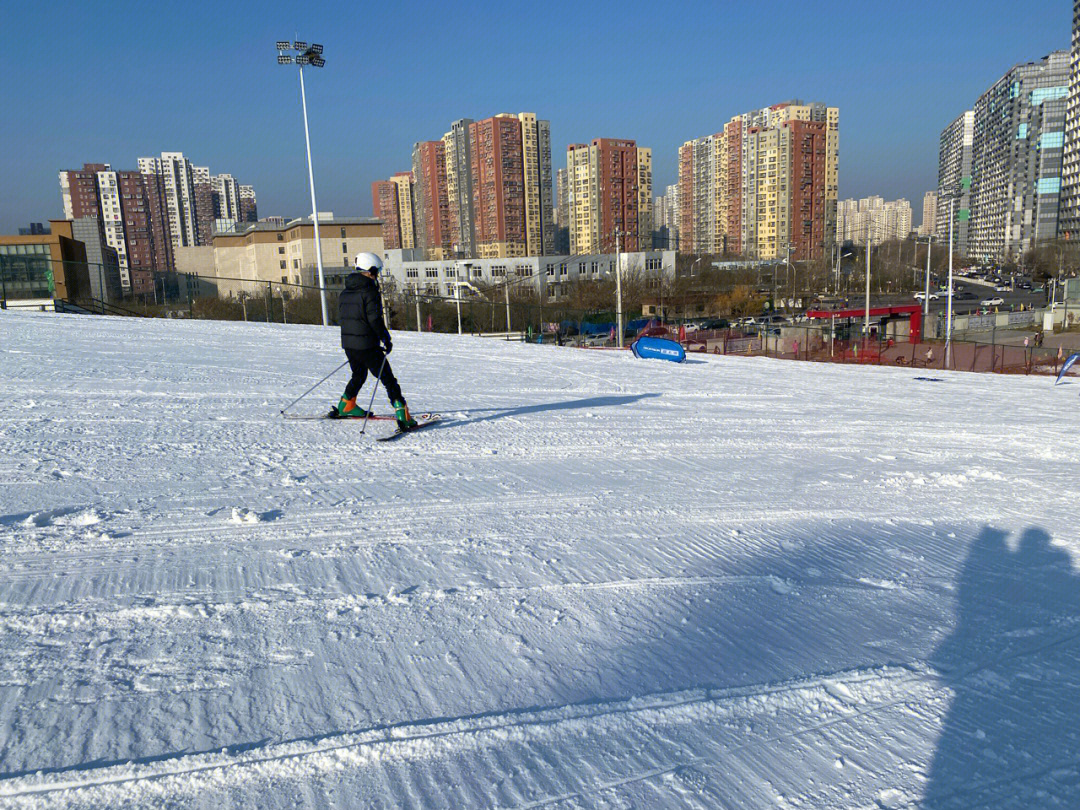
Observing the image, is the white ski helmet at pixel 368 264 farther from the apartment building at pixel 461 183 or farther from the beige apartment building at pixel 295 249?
the apartment building at pixel 461 183

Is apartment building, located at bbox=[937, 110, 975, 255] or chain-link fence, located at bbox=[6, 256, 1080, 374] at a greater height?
apartment building, located at bbox=[937, 110, 975, 255]

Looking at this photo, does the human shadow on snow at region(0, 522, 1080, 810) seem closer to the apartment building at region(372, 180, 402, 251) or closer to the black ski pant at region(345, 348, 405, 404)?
the black ski pant at region(345, 348, 405, 404)

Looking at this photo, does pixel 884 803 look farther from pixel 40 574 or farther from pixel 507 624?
pixel 40 574

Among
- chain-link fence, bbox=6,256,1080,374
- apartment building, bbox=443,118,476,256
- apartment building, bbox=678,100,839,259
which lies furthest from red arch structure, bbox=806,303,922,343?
apartment building, bbox=443,118,476,256

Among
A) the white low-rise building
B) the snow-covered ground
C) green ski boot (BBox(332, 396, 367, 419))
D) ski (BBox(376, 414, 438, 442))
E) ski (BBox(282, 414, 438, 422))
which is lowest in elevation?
the snow-covered ground

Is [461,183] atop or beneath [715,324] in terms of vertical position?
atop

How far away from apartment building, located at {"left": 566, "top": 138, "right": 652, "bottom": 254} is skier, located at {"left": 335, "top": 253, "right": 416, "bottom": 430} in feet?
279

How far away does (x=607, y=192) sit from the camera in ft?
308

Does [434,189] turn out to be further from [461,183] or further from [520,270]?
[520,270]

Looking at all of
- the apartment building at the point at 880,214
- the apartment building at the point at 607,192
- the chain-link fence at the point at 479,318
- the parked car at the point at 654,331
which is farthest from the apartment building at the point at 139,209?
the apartment building at the point at 880,214

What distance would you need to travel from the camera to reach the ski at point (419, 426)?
22.0ft

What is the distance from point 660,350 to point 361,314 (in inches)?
417

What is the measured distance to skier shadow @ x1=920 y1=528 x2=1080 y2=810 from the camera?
228cm

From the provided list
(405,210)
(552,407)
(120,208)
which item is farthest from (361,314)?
(120,208)
